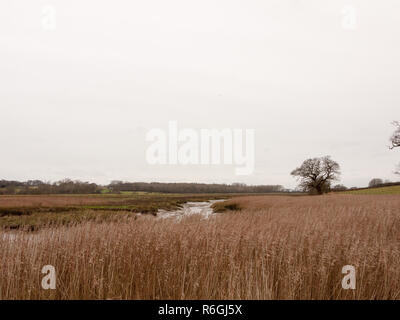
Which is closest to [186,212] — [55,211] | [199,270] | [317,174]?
[199,270]

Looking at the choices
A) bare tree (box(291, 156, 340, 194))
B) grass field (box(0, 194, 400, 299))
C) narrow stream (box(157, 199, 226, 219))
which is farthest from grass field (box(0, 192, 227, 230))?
bare tree (box(291, 156, 340, 194))

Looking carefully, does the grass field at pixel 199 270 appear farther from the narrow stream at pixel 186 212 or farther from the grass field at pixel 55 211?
the narrow stream at pixel 186 212

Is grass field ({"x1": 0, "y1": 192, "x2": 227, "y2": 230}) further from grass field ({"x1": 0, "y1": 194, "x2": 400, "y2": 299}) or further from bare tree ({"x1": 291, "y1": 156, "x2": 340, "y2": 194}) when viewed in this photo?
bare tree ({"x1": 291, "y1": 156, "x2": 340, "y2": 194})

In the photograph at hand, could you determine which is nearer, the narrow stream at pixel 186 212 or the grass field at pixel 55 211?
the narrow stream at pixel 186 212

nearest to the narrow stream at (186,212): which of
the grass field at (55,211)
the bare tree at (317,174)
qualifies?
the grass field at (55,211)

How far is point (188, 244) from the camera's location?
4.66 meters

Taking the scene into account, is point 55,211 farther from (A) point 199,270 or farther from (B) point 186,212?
(A) point 199,270

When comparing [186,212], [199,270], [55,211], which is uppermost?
[199,270]

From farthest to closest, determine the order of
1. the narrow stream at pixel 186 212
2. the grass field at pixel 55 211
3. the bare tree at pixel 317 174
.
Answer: the bare tree at pixel 317 174 → the grass field at pixel 55 211 → the narrow stream at pixel 186 212
